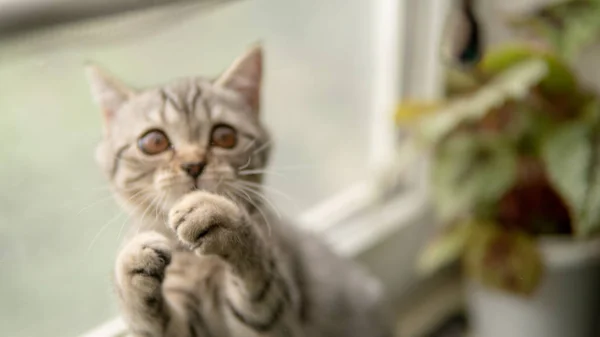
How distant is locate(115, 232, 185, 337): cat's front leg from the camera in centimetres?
39

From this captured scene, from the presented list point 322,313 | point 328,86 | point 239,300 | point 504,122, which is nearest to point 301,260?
point 322,313

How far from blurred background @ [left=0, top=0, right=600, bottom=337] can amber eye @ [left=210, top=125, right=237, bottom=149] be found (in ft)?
0.28

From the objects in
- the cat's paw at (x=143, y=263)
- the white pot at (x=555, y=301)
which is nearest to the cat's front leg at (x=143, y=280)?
the cat's paw at (x=143, y=263)

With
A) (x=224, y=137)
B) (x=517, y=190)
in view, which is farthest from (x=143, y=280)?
(x=517, y=190)

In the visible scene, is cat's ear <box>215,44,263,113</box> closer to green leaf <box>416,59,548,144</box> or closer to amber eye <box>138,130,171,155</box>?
amber eye <box>138,130,171,155</box>

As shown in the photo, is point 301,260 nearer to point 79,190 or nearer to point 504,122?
point 79,190

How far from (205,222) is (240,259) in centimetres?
5

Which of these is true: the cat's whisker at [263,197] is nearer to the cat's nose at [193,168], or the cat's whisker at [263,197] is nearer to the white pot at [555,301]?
the cat's nose at [193,168]

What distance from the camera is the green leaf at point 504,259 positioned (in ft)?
3.29

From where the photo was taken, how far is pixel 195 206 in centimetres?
39

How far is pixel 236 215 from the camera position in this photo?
406 millimetres

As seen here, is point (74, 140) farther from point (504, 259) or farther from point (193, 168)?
point (504, 259)

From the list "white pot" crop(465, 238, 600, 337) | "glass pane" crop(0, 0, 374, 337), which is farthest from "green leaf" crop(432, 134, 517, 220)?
"glass pane" crop(0, 0, 374, 337)

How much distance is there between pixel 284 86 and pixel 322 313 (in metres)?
0.27
